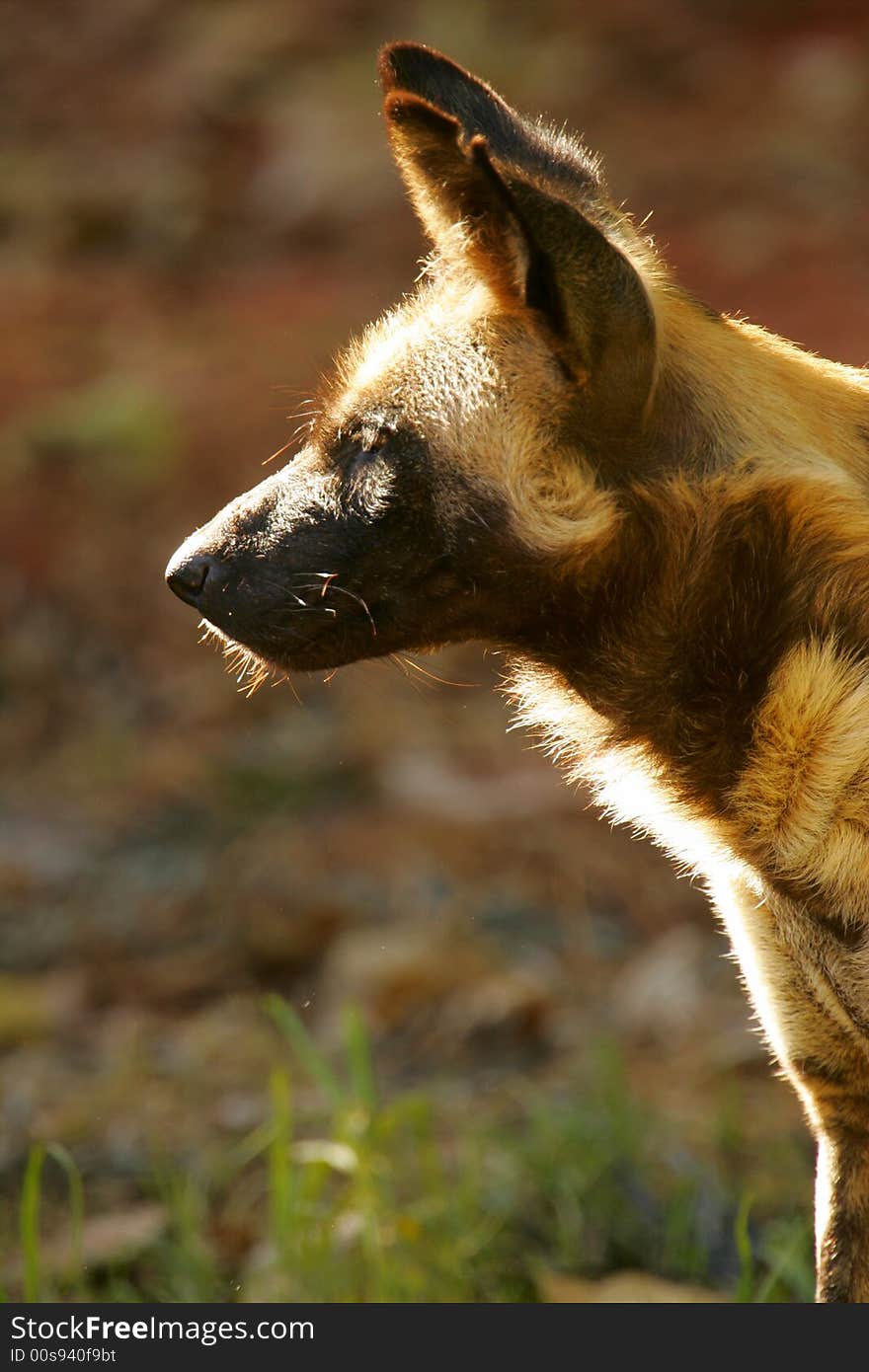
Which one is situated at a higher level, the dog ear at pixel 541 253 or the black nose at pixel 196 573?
the dog ear at pixel 541 253

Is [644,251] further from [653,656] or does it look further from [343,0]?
[343,0]

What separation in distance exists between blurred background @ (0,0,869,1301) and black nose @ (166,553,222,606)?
1.74 feet

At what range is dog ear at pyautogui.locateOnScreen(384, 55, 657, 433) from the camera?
8.66ft

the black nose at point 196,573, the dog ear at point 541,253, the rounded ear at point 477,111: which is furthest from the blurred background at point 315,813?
the rounded ear at point 477,111

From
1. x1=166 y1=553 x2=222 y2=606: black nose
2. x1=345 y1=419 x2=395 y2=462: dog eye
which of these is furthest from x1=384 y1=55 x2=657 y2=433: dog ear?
x1=166 y1=553 x2=222 y2=606: black nose

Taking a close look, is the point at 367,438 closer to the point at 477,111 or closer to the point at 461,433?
the point at 461,433

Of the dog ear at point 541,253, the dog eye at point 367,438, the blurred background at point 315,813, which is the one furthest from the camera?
the blurred background at point 315,813

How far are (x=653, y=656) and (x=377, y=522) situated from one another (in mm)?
Result: 512

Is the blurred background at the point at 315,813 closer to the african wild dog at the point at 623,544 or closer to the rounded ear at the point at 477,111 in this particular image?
the african wild dog at the point at 623,544

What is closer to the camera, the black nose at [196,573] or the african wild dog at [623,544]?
the african wild dog at [623,544]

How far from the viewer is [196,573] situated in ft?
10.0

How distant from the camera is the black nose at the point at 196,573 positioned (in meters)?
3.06

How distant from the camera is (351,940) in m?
5.56

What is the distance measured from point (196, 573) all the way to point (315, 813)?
3.55 metres
